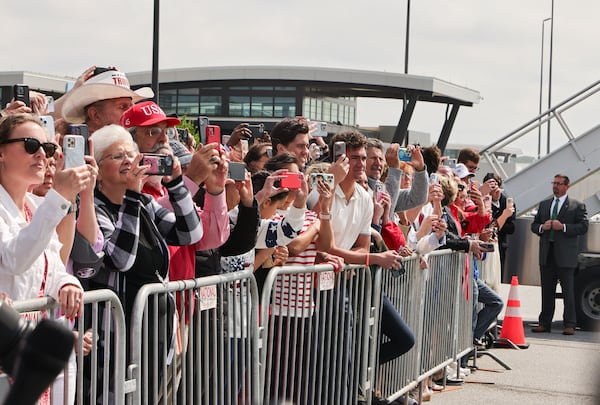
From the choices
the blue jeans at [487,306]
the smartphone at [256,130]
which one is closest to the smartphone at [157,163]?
the smartphone at [256,130]

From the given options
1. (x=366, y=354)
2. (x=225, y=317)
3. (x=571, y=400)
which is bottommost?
(x=571, y=400)

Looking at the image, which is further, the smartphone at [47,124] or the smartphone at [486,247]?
the smartphone at [486,247]

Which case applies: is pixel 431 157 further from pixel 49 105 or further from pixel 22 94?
pixel 22 94

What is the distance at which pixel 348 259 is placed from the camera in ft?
22.0

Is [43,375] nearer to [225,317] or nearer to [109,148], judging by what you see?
[109,148]

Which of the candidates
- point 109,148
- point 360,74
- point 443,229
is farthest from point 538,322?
point 360,74

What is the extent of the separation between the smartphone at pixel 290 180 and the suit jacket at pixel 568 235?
29.3 ft

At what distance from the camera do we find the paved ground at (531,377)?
350 inches

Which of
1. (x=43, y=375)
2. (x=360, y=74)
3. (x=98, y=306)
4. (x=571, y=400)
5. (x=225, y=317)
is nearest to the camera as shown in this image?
(x=43, y=375)

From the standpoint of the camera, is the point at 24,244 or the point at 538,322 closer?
the point at 24,244

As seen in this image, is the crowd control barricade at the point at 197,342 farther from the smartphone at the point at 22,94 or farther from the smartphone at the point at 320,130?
the smartphone at the point at 320,130

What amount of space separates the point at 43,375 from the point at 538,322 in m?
13.9

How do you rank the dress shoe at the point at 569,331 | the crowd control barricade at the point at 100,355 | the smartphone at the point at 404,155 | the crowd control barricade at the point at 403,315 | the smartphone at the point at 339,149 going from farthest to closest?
the dress shoe at the point at 569,331
the smartphone at the point at 404,155
the crowd control barricade at the point at 403,315
the smartphone at the point at 339,149
the crowd control barricade at the point at 100,355

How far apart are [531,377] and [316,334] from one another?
4.61 m
